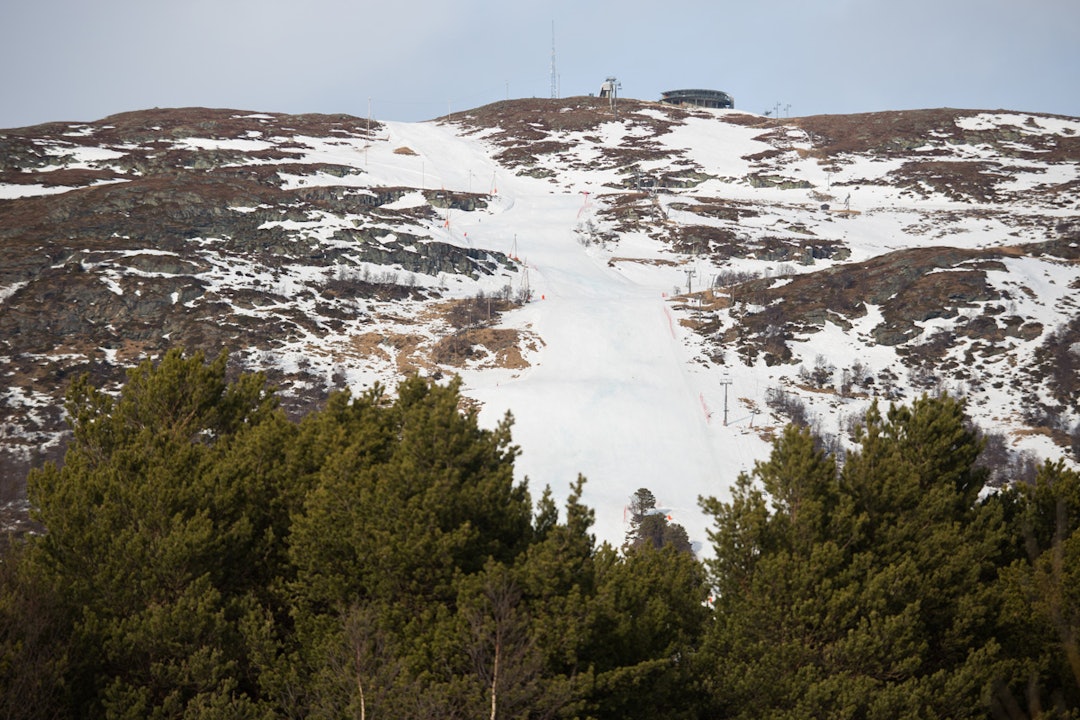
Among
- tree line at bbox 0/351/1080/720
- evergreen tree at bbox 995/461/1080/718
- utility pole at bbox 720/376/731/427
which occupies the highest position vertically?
tree line at bbox 0/351/1080/720

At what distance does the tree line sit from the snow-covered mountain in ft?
91.4

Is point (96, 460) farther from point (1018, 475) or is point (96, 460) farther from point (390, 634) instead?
point (1018, 475)

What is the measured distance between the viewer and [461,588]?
41.9 ft

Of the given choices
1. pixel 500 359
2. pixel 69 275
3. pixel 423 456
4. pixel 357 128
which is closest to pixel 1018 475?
pixel 500 359

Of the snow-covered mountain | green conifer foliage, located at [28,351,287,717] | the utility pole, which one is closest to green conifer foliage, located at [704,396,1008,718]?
green conifer foliage, located at [28,351,287,717]

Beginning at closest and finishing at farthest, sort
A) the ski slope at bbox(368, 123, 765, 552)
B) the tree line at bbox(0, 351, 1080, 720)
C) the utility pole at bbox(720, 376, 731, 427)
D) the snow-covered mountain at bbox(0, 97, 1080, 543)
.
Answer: the tree line at bbox(0, 351, 1080, 720), the ski slope at bbox(368, 123, 765, 552), the utility pole at bbox(720, 376, 731, 427), the snow-covered mountain at bbox(0, 97, 1080, 543)

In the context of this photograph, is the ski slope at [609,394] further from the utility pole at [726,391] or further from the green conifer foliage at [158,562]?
the green conifer foliage at [158,562]

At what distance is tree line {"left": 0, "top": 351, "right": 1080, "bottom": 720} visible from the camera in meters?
12.4

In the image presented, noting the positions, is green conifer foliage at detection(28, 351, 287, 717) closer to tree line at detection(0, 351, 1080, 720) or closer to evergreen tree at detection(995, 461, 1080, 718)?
tree line at detection(0, 351, 1080, 720)

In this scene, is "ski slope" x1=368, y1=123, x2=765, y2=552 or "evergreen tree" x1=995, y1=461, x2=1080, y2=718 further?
"ski slope" x1=368, y1=123, x2=765, y2=552

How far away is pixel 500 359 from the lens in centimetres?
7475

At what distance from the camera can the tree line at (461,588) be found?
12430 millimetres

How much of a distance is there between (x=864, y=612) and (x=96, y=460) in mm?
18044

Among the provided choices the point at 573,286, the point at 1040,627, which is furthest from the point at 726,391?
the point at 1040,627
